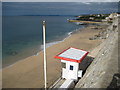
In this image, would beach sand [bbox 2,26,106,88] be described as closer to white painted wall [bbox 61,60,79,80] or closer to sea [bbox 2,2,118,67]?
sea [bbox 2,2,118,67]

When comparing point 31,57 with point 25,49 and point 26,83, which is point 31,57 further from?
point 26,83

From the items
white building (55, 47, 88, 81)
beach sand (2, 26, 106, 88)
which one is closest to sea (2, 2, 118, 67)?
beach sand (2, 26, 106, 88)

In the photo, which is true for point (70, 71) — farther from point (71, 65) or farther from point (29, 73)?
point (29, 73)

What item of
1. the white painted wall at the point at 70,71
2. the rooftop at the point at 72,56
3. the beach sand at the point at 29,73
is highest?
the rooftop at the point at 72,56

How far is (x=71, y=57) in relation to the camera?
28.3ft

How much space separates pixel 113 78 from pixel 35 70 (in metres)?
9.41

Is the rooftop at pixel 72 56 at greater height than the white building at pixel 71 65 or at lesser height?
greater

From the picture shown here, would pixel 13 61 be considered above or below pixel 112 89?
below

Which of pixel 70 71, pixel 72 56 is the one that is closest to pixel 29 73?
pixel 70 71

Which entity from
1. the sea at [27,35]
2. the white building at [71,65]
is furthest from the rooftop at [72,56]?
the sea at [27,35]

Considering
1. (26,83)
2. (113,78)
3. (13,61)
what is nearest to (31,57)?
(13,61)

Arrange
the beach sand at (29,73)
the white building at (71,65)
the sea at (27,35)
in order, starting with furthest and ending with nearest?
the sea at (27,35), the beach sand at (29,73), the white building at (71,65)

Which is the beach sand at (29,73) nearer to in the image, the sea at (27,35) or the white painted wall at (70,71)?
the sea at (27,35)

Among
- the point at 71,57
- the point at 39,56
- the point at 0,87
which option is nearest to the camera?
the point at 71,57
